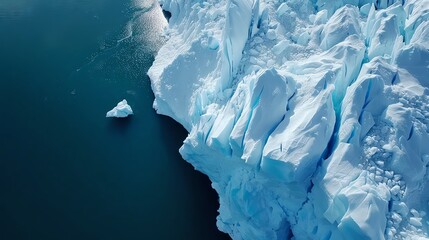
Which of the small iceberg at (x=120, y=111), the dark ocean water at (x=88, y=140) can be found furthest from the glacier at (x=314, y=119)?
the small iceberg at (x=120, y=111)

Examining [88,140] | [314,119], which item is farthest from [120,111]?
[314,119]

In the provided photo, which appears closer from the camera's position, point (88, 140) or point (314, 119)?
point (314, 119)

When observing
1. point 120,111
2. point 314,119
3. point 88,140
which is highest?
point 314,119

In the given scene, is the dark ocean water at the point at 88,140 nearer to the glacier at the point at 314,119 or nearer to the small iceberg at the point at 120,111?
the small iceberg at the point at 120,111

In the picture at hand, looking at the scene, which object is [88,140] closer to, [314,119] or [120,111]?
[120,111]

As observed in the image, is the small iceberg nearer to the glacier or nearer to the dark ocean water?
the dark ocean water

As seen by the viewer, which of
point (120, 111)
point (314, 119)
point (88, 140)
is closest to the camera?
point (314, 119)
